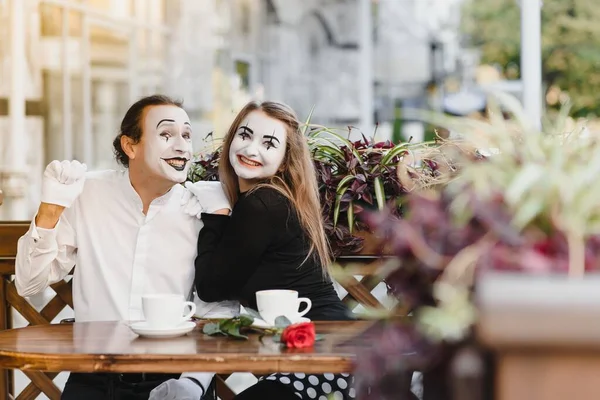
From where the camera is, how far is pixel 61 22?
485 cm

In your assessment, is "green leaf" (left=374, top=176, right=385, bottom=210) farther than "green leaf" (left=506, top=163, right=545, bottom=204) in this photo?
Yes

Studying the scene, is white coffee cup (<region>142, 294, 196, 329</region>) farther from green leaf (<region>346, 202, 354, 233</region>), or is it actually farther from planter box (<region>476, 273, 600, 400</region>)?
planter box (<region>476, 273, 600, 400</region>)

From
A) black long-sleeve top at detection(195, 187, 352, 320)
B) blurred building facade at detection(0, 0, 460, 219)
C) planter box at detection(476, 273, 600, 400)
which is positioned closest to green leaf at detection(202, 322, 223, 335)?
black long-sleeve top at detection(195, 187, 352, 320)

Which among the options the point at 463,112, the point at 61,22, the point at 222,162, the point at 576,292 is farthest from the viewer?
the point at 463,112

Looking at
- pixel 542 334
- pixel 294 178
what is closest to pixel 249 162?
pixel 294 178

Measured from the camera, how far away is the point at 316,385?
2.39 meters

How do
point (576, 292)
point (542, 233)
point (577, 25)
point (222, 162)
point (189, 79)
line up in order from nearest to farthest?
1. point (576, 292)
2. point (542, 233)
3. point (222, 162)
4. point (189, 79)
5. point (577, 25)

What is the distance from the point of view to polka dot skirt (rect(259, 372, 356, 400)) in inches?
93.7

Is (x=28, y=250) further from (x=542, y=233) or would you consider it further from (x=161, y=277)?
(x=542, y=233)

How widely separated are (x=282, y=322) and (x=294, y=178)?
65 centimetres

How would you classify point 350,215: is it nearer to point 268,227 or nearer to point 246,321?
point 268,227

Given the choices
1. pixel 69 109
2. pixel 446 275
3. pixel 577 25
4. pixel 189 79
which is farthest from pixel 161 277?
pixel 577 25

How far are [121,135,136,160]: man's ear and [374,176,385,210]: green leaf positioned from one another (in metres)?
0.72

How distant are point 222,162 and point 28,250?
1.89 feet
